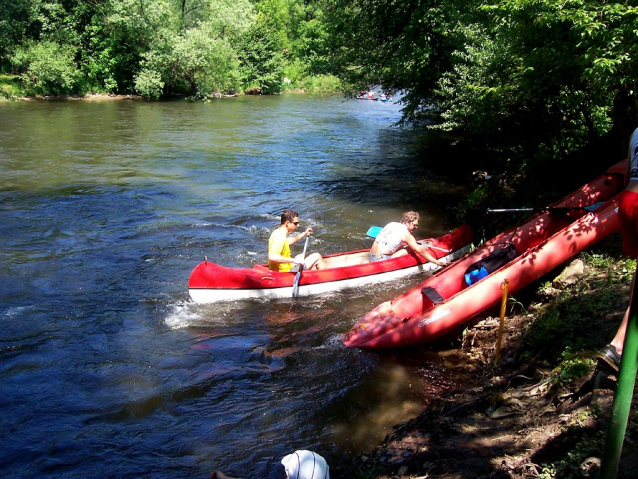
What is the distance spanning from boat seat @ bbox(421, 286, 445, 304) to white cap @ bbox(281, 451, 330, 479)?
3.25 metres

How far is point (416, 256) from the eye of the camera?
28.9 ft

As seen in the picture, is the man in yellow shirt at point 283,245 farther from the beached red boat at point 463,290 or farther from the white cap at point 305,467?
the white cap at point 305,467

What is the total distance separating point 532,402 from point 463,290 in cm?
189

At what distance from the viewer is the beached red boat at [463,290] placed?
603cm

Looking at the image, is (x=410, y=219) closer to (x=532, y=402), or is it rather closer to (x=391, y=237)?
(x=391, y=237)

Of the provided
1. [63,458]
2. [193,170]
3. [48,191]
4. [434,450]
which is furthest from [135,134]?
[434,450]

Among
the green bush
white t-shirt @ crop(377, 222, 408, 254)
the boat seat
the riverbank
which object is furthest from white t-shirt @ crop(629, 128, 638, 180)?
the green bush

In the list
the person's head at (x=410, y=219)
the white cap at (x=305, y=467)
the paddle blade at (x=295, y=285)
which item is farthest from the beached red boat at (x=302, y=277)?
the white cap at (x=305, y=467)

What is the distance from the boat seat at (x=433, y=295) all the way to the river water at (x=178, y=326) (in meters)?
0.61

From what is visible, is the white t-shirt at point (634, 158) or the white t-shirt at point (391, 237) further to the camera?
the white t-shirt at point (391, 237)

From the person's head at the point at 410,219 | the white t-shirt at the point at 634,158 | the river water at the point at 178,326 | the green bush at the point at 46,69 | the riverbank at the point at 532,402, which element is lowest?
the river water at the point at 178,326

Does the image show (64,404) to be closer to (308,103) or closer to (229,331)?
(229,331)

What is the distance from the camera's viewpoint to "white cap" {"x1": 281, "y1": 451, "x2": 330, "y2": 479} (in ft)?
10.9

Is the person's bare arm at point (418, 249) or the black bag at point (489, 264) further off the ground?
the black bag at point (489, 264)
